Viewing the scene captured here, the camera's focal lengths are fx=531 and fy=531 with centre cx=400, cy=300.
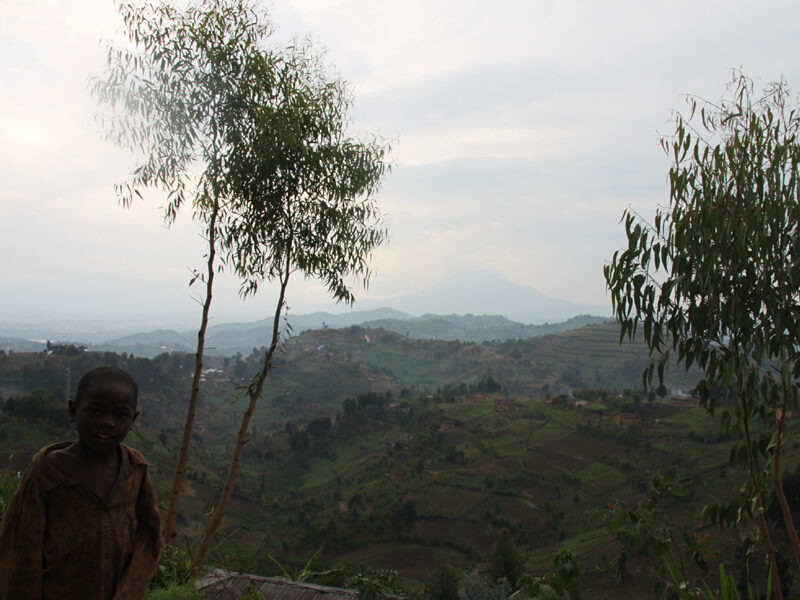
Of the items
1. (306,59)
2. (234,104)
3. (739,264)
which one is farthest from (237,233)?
(739,264)

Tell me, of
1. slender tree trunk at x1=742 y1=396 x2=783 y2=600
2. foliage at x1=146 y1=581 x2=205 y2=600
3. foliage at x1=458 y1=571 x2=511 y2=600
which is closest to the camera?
slender tree trunk at x1=742 y1=396 x2=783 y2=600

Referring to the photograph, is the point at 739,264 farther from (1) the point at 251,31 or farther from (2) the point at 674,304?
(1) the point at 251,31

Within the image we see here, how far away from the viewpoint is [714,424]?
34.3 meters

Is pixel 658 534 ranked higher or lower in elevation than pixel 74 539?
lower

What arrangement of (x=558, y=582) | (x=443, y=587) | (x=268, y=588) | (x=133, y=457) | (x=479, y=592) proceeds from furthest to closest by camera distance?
(x=443, y=587) → (x=479, y=592) → (x=268, y=588) → (x=558, y=582) → (x=133, y=457)

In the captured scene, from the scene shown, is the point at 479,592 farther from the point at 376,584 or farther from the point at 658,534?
the point at 658,534

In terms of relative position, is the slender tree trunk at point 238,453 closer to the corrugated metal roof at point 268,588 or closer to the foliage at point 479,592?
the corrugated metal roof at point 268,588

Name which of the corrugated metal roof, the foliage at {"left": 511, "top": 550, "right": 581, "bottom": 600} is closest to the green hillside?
the corrugated metal roof

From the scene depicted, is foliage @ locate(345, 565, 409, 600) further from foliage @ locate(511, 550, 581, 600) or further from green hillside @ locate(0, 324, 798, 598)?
green hillside @ locate(0, 324, 798, 598)

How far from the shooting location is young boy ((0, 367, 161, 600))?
1.44 m

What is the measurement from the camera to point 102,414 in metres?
1.50

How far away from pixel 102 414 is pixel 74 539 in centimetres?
37

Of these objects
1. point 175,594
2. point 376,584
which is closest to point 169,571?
point 175,594

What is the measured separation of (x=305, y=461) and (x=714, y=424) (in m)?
28.1
